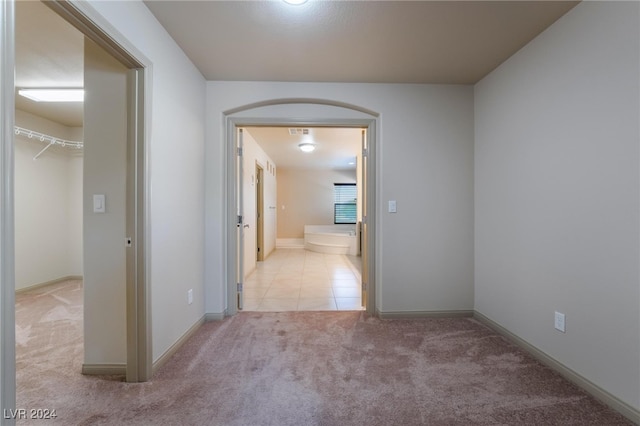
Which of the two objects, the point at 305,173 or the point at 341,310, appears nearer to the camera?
the point at 341,310

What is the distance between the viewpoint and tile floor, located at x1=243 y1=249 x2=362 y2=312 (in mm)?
3271

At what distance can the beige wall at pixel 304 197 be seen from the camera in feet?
30.4

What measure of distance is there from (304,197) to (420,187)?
6648 mm

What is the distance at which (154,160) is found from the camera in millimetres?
1889

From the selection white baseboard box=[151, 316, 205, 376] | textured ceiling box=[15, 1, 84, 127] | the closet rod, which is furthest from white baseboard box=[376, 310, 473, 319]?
the closet rod

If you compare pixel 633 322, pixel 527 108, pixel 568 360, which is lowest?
pixel 568 360

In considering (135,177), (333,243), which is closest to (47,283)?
(135,177)

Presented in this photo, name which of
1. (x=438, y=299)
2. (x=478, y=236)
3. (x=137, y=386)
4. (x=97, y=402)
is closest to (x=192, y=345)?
(x=137, y=386)

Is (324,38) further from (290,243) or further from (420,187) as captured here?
(290,243)

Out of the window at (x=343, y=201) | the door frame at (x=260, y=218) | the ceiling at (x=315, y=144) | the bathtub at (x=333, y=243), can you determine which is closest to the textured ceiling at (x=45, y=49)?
the ceiling at (x=315, y=144)

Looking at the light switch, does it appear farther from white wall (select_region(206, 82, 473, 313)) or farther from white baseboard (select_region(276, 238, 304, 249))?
white baseboard (select_region(276, 238, 304, 249))

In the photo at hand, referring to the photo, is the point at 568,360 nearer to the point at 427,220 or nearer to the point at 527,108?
the point at 427,220

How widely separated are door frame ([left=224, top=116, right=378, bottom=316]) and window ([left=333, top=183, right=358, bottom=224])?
6.46m

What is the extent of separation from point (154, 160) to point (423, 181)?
94.3 inches
